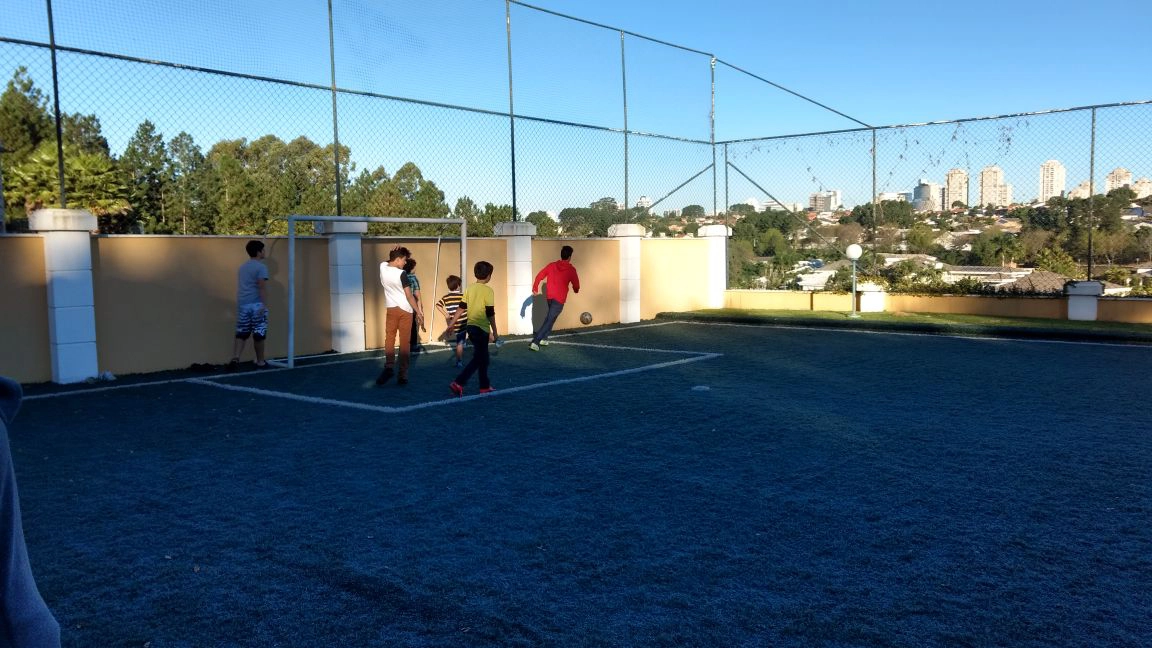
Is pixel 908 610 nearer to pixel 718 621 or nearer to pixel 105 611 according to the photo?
pixel 718 621

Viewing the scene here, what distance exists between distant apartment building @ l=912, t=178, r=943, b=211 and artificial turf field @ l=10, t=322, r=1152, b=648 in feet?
33.3

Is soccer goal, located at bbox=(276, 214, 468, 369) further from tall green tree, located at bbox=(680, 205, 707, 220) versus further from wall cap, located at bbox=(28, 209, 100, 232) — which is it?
tall green tree, located at bbox=(680, 205, 707, 220)

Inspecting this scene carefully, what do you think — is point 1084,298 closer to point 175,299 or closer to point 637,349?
point 637,349

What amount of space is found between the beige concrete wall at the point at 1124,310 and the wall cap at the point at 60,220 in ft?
58.2

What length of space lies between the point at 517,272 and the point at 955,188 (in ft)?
33.4

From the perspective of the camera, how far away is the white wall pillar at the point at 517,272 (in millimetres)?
16859

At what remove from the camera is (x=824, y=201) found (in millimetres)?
21062

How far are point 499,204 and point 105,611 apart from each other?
13.7 m

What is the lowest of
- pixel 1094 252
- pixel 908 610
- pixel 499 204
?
pixel 908 610

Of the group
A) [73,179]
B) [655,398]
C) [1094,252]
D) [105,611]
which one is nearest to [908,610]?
[105,611]

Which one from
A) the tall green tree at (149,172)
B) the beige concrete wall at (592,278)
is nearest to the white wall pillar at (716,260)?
the beige concrete wall at (592,278)

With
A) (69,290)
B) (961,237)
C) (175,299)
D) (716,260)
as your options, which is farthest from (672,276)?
(69,290)

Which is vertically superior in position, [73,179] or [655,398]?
[73,179]

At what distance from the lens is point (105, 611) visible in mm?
3980
